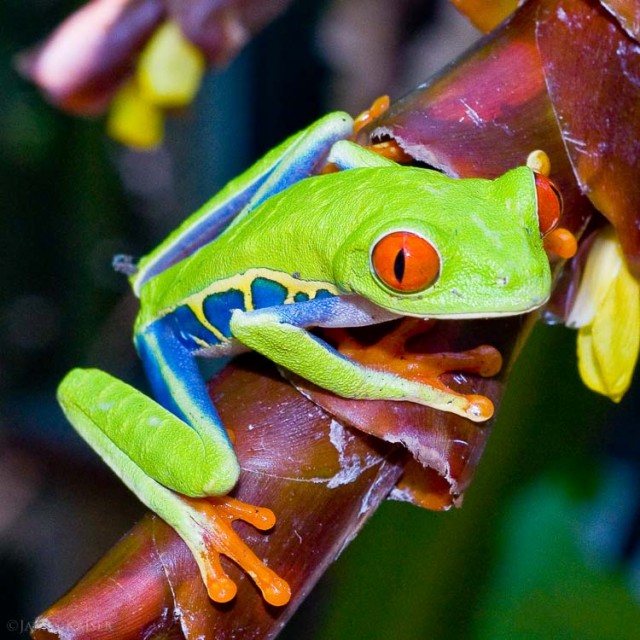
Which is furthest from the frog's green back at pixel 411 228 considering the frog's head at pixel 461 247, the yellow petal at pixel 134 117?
the yellow petal at pixel 134 117

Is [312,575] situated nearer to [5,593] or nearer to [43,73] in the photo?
[43,73]


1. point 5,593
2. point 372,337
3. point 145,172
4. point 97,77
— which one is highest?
point 97,77

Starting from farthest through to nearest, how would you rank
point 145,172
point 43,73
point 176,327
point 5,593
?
point 145,172 < point 5,593 < point 43,73 < point 176,327

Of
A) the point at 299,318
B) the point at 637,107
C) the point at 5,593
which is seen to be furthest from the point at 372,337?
the point at 5,593

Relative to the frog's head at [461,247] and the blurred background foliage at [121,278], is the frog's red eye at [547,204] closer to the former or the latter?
the frog's head at [461,247]

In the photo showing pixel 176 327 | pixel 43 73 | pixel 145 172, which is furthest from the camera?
pixel 145 172

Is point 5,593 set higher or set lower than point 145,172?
lower
